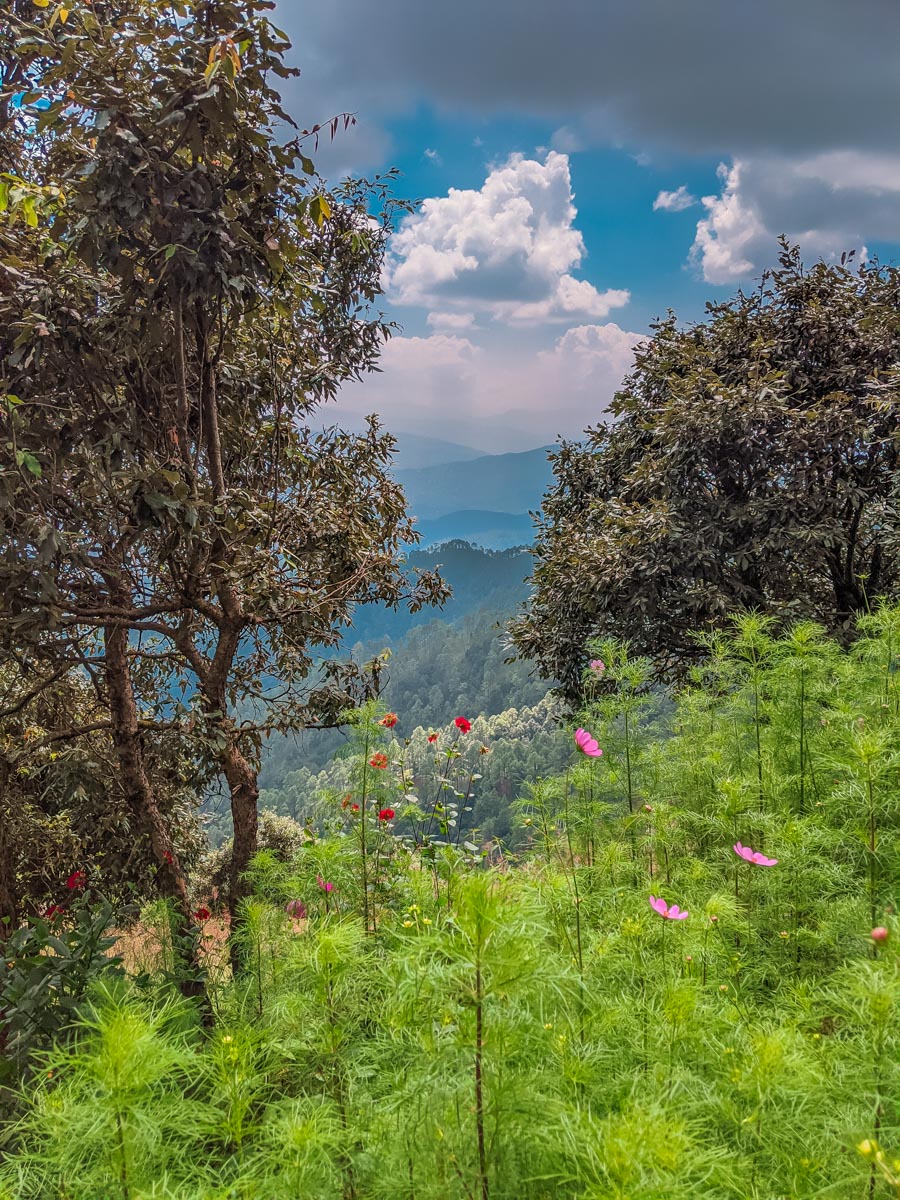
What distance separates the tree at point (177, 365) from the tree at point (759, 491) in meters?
1.87

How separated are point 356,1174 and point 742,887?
1497 millimetres

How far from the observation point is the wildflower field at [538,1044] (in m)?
0.99

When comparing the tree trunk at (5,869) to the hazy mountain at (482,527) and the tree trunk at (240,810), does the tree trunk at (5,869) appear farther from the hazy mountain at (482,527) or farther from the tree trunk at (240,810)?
the hazy mountain at (482,527)

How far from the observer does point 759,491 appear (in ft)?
18.0

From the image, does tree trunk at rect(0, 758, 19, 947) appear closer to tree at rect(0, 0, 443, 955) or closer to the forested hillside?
tree at rect(0, 0, 443, 955)

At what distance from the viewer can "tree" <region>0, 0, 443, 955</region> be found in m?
2.32

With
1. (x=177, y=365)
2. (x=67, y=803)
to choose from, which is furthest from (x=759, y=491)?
(x=67, y=803)

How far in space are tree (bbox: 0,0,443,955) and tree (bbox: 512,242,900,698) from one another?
1870mm

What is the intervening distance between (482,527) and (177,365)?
6811 inches

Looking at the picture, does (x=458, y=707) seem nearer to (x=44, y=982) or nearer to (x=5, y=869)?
(x=5, y=869)

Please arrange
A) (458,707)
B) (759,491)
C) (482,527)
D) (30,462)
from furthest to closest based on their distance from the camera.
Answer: (482,527), (458,707), (759,491), (30,462)

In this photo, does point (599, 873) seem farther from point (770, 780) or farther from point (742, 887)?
point (770, 780)

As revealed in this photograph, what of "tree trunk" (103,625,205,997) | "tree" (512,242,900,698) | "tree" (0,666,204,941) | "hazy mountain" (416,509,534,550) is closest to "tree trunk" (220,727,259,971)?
"tree trunk" (103,625,205,997)

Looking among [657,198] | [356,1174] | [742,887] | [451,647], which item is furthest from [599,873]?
[451,647]
